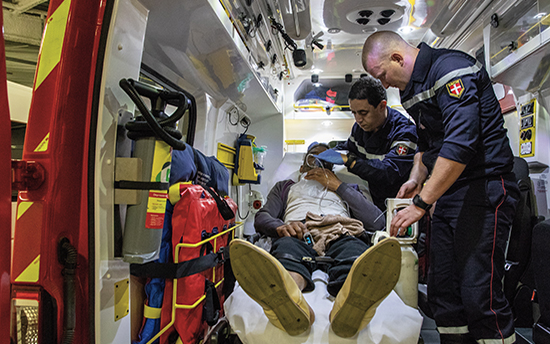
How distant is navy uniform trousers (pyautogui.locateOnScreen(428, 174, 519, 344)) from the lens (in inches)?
60.8

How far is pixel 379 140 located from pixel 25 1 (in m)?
3.01

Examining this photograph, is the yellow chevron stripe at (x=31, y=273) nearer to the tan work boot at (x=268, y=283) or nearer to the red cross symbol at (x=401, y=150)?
the tan work boot at (x=268, y=283)

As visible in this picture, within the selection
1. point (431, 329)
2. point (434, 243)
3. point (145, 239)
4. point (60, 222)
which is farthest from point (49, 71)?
point (431, 329)

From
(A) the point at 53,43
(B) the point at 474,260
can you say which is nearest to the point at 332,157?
(B) the point at 474,260

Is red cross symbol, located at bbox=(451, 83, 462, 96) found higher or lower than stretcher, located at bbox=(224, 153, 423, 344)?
higher

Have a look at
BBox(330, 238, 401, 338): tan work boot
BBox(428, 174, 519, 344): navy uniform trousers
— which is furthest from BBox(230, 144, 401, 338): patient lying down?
BBox(428, 174, 519, 344): navy uniform trousers

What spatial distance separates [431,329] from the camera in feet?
7.86

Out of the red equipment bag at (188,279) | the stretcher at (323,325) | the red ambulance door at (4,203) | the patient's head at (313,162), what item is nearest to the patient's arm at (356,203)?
the patient's head at (313,162)

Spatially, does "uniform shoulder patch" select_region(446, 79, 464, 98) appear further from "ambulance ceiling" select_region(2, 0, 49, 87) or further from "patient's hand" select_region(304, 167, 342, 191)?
"ambulance ceiling" select_region(2, 0, 49, 87)

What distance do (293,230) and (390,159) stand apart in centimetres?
135

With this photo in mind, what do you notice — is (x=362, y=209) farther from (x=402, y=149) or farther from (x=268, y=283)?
(x=268, y=283)

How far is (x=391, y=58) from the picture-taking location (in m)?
1.96

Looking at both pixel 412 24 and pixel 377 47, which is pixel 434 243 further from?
pixel 412 24

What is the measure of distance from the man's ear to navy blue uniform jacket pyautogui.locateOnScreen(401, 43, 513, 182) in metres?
0.11
